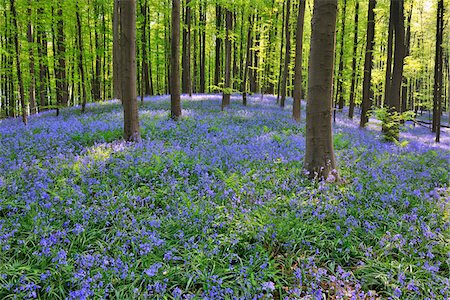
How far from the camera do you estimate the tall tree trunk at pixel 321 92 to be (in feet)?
20.2

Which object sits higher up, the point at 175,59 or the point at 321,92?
the point at 175,59

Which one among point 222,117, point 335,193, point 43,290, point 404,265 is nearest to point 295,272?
point 404,265

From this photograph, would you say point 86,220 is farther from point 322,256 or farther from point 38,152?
point 38,152

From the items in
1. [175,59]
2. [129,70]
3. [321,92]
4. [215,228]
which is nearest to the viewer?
[215,228]

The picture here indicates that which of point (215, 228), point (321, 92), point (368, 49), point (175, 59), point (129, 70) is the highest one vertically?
point (368, 49)

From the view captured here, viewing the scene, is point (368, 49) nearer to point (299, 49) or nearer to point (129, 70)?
point (299, 49)

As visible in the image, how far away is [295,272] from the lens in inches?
149

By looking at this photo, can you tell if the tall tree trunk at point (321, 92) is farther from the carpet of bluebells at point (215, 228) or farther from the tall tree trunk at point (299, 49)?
the tall tree trunk at point (299, 49)

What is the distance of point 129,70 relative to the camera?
349 inches

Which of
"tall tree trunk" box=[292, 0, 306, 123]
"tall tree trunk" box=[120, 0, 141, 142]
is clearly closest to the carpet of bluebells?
"tall tree trunk" box=[120, 0, 141, 142]

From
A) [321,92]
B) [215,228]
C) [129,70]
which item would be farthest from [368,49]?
[215,228]

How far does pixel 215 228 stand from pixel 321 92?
11.5 feet

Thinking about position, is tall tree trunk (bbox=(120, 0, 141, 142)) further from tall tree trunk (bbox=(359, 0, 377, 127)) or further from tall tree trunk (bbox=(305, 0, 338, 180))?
tall tree trunk (bbox=(359, 0, 377, 127))

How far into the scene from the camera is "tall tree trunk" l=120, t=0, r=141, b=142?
880 centimetres
